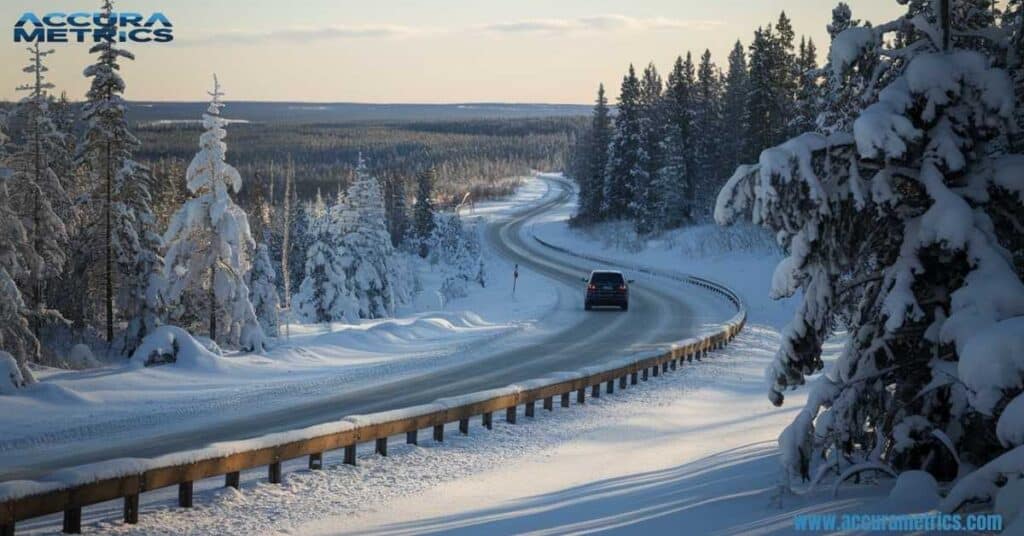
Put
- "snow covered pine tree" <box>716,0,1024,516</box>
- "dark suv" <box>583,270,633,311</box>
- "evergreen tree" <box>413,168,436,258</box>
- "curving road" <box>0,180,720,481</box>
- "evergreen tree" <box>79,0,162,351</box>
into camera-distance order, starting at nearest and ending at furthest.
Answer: "snow covered pine tree" <box>716,0,1024,516</box> → "curving road" <box>0,180,720,481</box> → "evergreen tree" <box>79,0,162,351</box> → "dark suv" <box>583,270,633,311</box> → "evergreen tree" <box>413,168,436,258</box>

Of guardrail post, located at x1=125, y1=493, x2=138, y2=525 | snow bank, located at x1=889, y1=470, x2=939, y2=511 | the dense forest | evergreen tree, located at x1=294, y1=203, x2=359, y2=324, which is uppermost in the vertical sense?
the dense forest

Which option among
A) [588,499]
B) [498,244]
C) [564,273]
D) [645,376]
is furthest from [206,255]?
[498,244]

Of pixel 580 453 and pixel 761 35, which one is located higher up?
pixel 761 35

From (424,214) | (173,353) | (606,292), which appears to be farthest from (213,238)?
(424,214)

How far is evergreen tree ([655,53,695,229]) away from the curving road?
19962 millimetres

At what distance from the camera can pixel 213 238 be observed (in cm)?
2967

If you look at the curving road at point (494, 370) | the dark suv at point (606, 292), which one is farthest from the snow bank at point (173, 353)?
the dark suv at point (606, 292)

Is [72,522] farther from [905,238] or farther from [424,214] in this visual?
[424,214]

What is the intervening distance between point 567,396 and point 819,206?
1144cm

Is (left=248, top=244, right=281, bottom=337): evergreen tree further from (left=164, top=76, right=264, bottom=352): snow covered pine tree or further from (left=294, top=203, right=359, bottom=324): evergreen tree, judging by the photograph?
(left=164, top=76, right=264, bottom=352): snow covered pine tree

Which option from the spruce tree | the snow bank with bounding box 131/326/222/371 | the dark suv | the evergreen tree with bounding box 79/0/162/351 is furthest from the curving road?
the spruce tree

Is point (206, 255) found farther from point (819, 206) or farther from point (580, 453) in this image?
point (819, 206)

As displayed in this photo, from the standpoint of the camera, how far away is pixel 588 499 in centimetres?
1234

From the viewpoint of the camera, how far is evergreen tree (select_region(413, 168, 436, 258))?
344 ft
